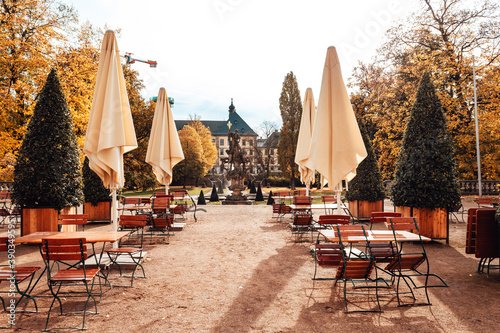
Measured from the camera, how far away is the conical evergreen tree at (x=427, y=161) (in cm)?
873

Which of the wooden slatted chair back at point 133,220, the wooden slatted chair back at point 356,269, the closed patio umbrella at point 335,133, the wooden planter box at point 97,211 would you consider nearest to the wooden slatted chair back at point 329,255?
the wooden slatted chair back at point 356,269

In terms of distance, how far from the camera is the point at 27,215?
866 cm

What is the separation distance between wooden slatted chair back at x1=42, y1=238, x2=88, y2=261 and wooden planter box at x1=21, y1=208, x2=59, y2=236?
5157 mm

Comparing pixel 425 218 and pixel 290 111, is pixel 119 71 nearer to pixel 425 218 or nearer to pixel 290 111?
pixel 425 218

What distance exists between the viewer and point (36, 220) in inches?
342

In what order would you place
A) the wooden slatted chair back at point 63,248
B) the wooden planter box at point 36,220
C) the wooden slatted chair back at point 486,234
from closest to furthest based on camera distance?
the wooden slatted chair back at point 63,248 → the wooden slatted chair back at point 486,234 → the wooden planter box at point 36,220

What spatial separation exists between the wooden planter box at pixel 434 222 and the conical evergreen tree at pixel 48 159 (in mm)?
9727

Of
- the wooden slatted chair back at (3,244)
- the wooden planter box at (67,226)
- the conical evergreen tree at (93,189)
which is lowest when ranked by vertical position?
the wooden planter box at (67,226)

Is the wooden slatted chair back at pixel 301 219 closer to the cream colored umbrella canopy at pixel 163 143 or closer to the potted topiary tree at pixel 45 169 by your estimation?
the cream colored umbrella canopy at pixel 163 143

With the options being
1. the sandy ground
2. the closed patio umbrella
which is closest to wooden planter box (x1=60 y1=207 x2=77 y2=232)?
the sandy ground

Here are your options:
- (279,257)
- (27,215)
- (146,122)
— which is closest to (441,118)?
(279,257)

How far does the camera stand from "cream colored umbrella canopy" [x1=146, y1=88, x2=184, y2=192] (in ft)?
38.5

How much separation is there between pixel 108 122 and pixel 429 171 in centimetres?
813

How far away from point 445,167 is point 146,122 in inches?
958
